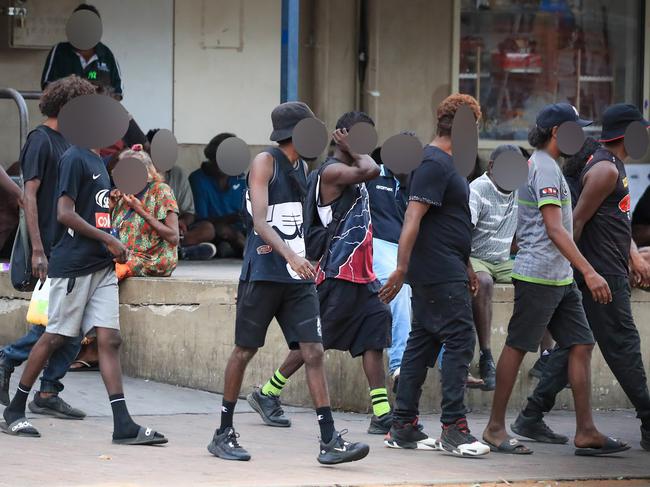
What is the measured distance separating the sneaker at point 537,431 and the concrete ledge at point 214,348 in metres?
0.97

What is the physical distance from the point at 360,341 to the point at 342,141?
3.88 ft

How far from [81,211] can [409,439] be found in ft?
7.21

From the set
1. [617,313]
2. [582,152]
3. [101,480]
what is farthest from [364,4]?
[101,480]

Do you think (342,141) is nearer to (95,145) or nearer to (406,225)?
(406,225)

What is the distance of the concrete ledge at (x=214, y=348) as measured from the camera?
28.7ft

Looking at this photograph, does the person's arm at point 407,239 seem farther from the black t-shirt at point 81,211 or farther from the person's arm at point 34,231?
the person's arm at point 34,231

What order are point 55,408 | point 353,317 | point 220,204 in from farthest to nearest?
point 220,204
point 55,408
point 353,317

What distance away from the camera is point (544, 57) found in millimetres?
12836

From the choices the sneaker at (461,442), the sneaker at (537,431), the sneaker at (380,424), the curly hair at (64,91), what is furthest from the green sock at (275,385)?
the curly hair at (64,91)

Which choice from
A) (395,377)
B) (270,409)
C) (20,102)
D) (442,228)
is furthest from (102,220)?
(20,102)

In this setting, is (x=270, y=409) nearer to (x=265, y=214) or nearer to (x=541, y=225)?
(x=265, y=214)

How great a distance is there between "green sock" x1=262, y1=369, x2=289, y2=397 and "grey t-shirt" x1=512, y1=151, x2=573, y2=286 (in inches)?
62.5

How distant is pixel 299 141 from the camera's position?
685 cm

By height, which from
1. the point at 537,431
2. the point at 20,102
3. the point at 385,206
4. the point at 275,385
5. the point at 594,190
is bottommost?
the point at 537,431
